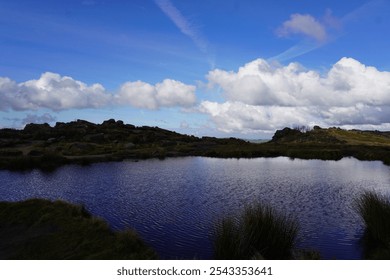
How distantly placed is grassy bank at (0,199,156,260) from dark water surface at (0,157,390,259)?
2086 millimetres

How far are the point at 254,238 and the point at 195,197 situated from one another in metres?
13.1

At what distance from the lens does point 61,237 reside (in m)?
14.3

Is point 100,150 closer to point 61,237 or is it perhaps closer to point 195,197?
point 195,197

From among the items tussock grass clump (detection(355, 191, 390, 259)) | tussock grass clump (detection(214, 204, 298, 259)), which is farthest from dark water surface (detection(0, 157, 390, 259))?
tussock grass clump (detection(214, 204, 298, 259))

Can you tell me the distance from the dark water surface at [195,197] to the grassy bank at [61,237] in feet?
6.84

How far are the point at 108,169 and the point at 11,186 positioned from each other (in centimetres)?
1379

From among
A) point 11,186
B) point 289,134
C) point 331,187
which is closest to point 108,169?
point 11,186

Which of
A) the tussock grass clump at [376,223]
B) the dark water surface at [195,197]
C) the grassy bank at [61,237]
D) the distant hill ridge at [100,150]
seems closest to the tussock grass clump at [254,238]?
the dark water surface at [195,197]

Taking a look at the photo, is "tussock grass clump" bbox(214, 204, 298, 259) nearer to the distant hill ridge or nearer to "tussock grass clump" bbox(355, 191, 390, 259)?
"tussock grass clump" bbox(355, 191, 390, 259)

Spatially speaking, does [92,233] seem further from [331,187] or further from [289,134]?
[289,134]

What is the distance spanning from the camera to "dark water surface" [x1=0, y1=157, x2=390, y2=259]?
16234 mm

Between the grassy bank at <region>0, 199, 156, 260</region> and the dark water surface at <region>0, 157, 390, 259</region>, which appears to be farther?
the dark water surface at <region>0, 157, 390, 259</region>

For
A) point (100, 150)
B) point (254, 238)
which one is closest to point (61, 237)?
point (254, 238)

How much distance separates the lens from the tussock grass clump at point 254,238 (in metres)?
12.0
